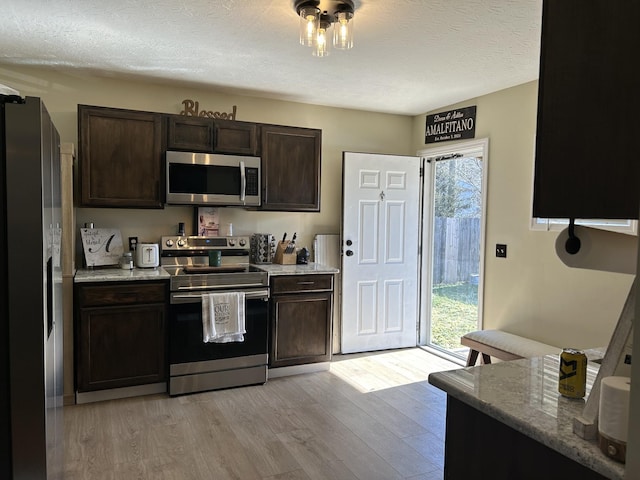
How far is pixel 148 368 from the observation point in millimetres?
3457

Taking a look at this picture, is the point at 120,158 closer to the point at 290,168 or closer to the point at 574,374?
the point at 290,168

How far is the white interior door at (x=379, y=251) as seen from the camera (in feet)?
15.1

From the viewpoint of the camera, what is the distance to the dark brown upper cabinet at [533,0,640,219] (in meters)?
0.88

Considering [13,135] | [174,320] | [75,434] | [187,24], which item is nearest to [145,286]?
[174,320]

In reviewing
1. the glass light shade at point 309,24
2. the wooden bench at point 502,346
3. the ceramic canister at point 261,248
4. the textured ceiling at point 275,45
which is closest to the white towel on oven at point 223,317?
the ceramic canister at point 261,248

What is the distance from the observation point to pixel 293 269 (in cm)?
400

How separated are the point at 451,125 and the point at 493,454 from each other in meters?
3.76

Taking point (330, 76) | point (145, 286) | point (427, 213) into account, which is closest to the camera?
point (145, 286)

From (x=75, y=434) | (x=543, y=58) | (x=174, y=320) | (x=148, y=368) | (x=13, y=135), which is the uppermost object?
(x=543, y=58)

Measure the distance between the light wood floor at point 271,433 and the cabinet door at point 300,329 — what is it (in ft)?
0.65

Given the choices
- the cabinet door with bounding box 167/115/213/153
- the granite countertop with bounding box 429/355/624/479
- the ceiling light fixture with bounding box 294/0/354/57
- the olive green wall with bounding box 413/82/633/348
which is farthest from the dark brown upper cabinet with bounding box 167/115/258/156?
the granite countertop with bounding box 429/355/624/479

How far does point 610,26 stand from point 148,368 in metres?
3.43

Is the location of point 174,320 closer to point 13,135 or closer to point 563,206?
point 13,135

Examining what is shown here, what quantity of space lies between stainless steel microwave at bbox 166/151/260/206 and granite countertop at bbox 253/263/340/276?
582 mm
